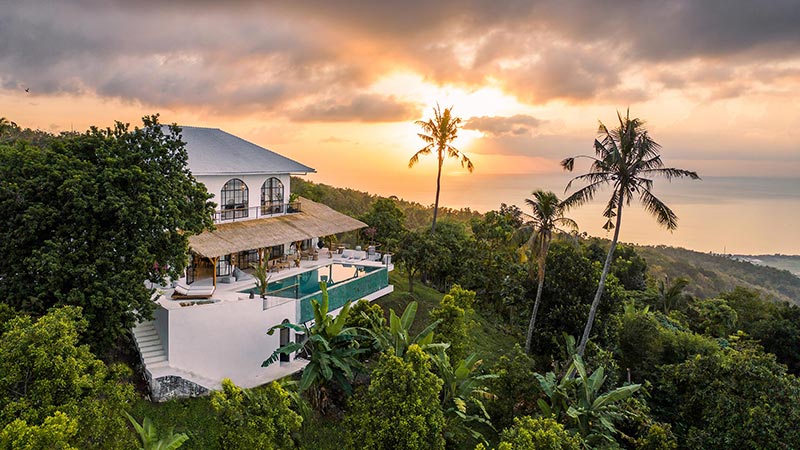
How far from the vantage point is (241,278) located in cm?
1905

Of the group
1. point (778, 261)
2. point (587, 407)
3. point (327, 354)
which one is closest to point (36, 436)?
point (327, 354)

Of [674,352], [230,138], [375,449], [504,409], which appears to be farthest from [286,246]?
[674,352]

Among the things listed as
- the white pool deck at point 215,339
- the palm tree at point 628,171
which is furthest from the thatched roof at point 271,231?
the palm tree at point 628,171

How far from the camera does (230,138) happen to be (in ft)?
79.7

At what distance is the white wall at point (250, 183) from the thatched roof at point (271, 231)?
45.3 inches

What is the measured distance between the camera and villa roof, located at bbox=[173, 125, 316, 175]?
2000cm

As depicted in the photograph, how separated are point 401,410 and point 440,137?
21.8 m

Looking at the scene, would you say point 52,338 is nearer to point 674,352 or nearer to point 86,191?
point 86,191

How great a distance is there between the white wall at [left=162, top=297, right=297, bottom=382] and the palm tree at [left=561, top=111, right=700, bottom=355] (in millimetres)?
11587

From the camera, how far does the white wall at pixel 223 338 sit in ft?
45.8

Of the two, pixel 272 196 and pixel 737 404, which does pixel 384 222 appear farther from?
pixel 737 404

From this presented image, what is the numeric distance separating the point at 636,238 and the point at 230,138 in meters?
42.0

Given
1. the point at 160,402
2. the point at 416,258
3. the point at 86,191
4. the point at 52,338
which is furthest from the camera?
the point at 416,258

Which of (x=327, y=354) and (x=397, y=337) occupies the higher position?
(x=397, y=337)
